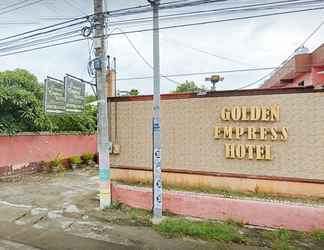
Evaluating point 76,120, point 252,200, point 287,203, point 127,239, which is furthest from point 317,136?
point 76,120

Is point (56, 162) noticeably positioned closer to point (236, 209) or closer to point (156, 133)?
point (156, 133)

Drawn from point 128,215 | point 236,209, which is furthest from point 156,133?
point 236,209

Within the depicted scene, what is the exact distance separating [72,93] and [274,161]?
20.1ft

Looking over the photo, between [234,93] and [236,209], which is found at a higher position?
[234,93]

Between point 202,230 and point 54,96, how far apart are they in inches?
226

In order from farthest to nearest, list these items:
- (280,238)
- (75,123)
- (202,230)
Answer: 1. (75,123)
2. (202,230)
3. (280,238)

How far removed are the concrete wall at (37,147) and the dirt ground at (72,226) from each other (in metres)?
2.16

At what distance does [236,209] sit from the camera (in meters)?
6.39

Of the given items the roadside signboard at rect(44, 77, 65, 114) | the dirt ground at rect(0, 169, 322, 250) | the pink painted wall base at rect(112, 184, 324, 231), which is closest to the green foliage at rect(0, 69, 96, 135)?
the roadside signboard at rect(44, 77, 65, 114)

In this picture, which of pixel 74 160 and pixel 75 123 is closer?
pixel 74 160

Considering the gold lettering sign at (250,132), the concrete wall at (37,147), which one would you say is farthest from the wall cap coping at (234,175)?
the concrete wall at (37,147)

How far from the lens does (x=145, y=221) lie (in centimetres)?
652

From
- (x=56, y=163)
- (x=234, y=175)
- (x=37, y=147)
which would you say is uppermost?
(x=37, y=147)

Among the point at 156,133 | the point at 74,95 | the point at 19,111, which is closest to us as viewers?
the point at 156,133
